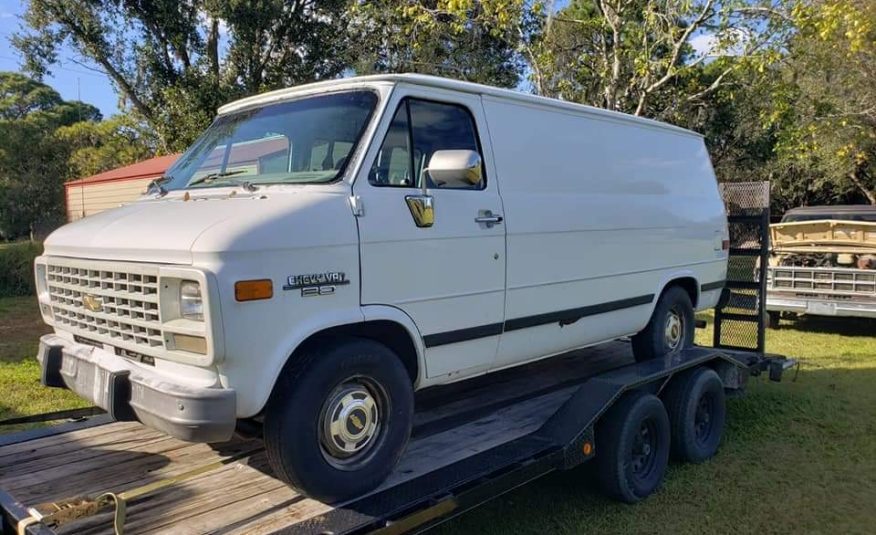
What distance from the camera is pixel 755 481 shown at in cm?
510

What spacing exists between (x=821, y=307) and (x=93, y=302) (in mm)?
10186

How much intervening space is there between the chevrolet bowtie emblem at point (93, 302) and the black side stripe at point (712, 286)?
16.7 ft

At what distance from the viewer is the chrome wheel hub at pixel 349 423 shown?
3.33 metres

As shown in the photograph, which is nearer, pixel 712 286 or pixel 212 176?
pixel 212 176

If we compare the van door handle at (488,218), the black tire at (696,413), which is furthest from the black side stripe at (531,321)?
the black tire at (696,413)

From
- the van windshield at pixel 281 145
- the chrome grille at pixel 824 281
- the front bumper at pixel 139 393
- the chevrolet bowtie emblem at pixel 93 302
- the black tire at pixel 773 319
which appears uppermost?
the van windshield at pixel 281 145

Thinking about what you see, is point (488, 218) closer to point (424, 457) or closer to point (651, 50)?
point (424, 457)

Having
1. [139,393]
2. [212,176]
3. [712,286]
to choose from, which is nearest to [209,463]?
[139,393]

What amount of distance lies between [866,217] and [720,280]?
657 cm

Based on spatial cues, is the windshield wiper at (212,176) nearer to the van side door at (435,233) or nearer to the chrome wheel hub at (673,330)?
the van side door at (435,233)

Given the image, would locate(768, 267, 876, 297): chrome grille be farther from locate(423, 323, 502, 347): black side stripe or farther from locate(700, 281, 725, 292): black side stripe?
locate(423, 323, 502, 347): black side stripe

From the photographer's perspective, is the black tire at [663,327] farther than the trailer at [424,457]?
Yes

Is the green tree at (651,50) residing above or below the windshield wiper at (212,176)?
above

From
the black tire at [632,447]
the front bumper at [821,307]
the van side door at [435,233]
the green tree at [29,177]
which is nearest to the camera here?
the van side door at [435,233]
